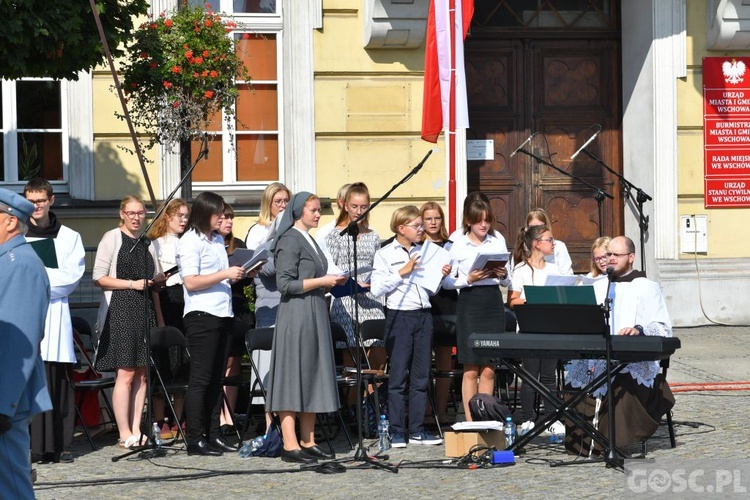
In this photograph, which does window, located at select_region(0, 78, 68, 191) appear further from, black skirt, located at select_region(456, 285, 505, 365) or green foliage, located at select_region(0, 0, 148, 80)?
black skirt, located at select_region(456, 285, 505, 365)

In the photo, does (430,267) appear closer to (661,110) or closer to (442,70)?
(442,70)

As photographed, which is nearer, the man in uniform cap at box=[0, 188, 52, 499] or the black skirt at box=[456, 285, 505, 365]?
the man in uniform cap at box=[0, 188, 52, 499]

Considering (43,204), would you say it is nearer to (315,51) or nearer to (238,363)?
(238,363)

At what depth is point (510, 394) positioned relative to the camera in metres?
11.5

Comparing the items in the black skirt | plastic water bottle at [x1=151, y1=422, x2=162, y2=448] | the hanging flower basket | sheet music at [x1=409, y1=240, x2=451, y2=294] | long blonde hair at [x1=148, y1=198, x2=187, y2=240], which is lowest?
plastic water bottle at [x1=151, y1=422, x2=162, y2=448]

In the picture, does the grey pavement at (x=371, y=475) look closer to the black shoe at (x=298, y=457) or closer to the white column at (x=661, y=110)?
the black shoe at (x=298, y=457)

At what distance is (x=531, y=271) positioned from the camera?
33.7 ft

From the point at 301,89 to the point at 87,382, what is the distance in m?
5.43

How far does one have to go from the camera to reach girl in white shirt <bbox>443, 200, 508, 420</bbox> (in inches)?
377

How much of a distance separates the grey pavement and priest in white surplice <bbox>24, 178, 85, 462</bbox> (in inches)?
6.8

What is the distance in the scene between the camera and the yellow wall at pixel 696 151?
14.6 metres

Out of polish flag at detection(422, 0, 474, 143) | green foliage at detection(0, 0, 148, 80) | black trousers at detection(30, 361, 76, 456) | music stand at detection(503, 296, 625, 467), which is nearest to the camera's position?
music stand at detection(503, 296, 625, 467)

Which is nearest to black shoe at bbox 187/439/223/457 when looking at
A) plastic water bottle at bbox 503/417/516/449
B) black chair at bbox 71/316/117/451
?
black chair at bbox 71/316/117/451

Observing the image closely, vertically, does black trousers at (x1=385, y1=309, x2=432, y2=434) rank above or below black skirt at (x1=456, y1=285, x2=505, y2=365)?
below
